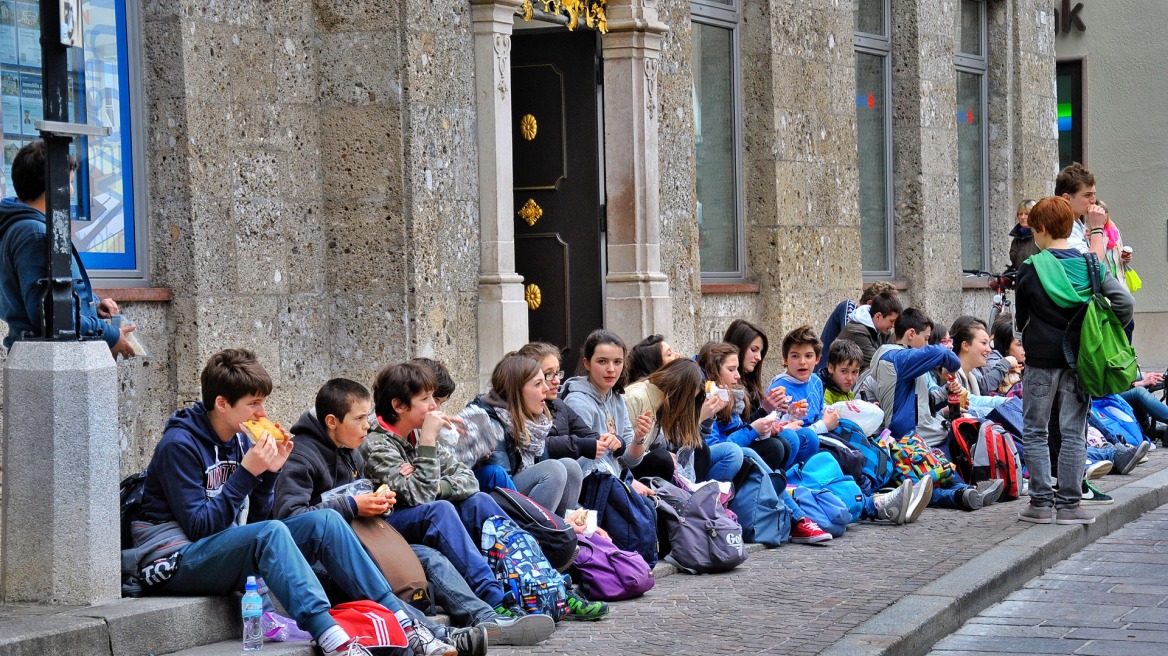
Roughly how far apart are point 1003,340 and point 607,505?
559cm

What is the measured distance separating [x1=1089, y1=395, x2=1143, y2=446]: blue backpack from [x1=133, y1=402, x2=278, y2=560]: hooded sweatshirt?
791cm

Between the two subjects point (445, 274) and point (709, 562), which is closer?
point (709, 562)

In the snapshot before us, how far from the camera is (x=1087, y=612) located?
7273mm

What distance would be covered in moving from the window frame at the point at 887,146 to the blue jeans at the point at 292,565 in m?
10.4

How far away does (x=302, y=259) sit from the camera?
945 centimetres

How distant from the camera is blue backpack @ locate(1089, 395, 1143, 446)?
1214 centimetres

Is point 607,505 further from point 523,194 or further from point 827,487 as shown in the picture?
point 523,194

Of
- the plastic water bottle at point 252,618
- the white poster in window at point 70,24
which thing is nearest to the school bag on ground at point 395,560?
the plastic water bottle at point 252,618

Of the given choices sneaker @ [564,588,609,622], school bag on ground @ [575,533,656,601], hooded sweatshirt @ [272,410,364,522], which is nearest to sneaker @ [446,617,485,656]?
hooded sweatshirt @ [272,410,364,522]

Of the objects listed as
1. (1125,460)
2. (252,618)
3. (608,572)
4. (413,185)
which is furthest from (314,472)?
(1125,460)

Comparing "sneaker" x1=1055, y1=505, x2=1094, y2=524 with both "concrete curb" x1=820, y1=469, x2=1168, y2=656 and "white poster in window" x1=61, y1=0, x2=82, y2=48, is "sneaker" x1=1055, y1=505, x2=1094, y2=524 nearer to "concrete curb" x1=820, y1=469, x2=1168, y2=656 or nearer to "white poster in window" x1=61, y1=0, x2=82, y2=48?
"concrete curb" x1=820, y1=469, x2=1168, y2=656

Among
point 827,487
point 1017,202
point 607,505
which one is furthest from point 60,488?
point 1017,202

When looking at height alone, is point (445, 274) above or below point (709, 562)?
above

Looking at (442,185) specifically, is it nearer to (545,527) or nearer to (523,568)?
(545,527)
